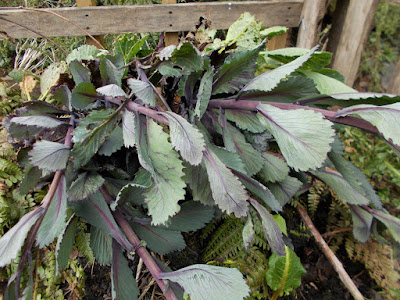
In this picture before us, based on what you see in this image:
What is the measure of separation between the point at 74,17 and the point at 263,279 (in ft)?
5.59

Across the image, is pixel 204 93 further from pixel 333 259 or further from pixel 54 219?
pixel 333 259

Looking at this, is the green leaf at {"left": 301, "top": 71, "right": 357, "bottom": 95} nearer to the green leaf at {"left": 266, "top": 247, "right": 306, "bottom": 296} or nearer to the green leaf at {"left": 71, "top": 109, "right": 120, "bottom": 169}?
the green leaf at {"left": 266, "top": 247, "right": 306, "bottom": 296}

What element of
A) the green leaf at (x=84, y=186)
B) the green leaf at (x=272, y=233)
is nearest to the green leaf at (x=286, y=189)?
the green leaf at (x=272, y=233)

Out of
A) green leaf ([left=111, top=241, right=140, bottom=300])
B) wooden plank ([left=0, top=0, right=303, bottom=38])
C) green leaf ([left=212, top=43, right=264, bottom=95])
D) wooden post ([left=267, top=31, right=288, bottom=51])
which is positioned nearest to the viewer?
green leaf ([left=111, top=241, right=140, bottom=300])

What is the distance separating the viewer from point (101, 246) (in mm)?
823

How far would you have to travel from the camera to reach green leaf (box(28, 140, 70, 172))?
0.71 m

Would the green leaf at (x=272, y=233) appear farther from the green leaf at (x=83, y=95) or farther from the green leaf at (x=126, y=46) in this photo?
the green leaf at (x=126, y=46)

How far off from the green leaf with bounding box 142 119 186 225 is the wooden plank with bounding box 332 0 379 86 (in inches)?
76.8

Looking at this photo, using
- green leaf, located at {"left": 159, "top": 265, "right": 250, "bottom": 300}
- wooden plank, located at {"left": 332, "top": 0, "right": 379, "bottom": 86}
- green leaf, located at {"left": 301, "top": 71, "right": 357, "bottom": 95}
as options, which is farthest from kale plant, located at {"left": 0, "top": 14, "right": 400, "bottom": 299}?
wooden plank, located at {"left": 332, "top": 0, "right": 379, "bottom": 86}

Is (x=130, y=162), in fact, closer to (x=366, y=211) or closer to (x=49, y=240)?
(x=49, y=240)

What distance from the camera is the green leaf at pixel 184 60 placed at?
31.1 inches

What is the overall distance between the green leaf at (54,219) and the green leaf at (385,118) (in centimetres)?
76

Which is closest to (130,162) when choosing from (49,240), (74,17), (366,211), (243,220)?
(49,240)

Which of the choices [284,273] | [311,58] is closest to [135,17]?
[311,58]
